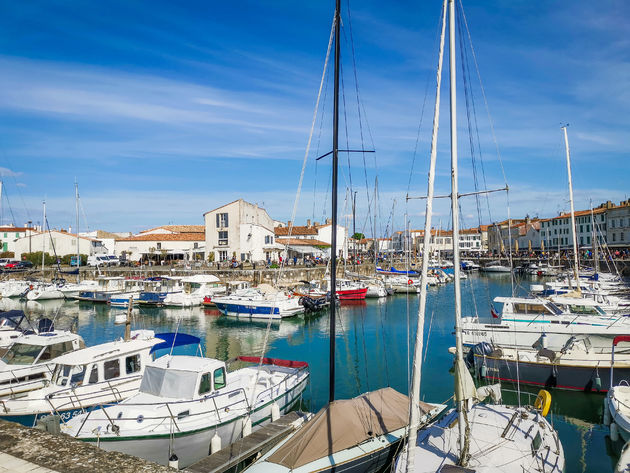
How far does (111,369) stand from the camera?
1456 cm

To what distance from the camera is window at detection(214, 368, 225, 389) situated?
1319 cm

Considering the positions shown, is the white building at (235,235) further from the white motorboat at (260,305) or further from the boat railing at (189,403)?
the boat railing at (189,403)

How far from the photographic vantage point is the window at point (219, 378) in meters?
13.2

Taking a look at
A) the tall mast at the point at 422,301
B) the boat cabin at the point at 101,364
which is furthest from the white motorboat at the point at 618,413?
the boat cabin at the point at 101,364

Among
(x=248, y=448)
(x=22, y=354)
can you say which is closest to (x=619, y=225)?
(x=248, y=448)

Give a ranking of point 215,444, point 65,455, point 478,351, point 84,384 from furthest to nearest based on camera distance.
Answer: point 478,351, point 84,384, point 215,444, point 65,455

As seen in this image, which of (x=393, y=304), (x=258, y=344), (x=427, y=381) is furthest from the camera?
(x=393, y=304)

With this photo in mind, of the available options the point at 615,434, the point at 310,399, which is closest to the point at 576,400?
the point at 615,434

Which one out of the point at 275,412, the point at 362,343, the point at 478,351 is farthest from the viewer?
the point at 362,343

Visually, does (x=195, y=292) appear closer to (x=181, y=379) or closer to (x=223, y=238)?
(x=223, y=238)

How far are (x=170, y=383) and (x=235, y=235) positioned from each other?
5506cm

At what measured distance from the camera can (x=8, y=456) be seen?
518 cm

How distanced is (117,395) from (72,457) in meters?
9.52

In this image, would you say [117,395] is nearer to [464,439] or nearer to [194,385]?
[194,385]
